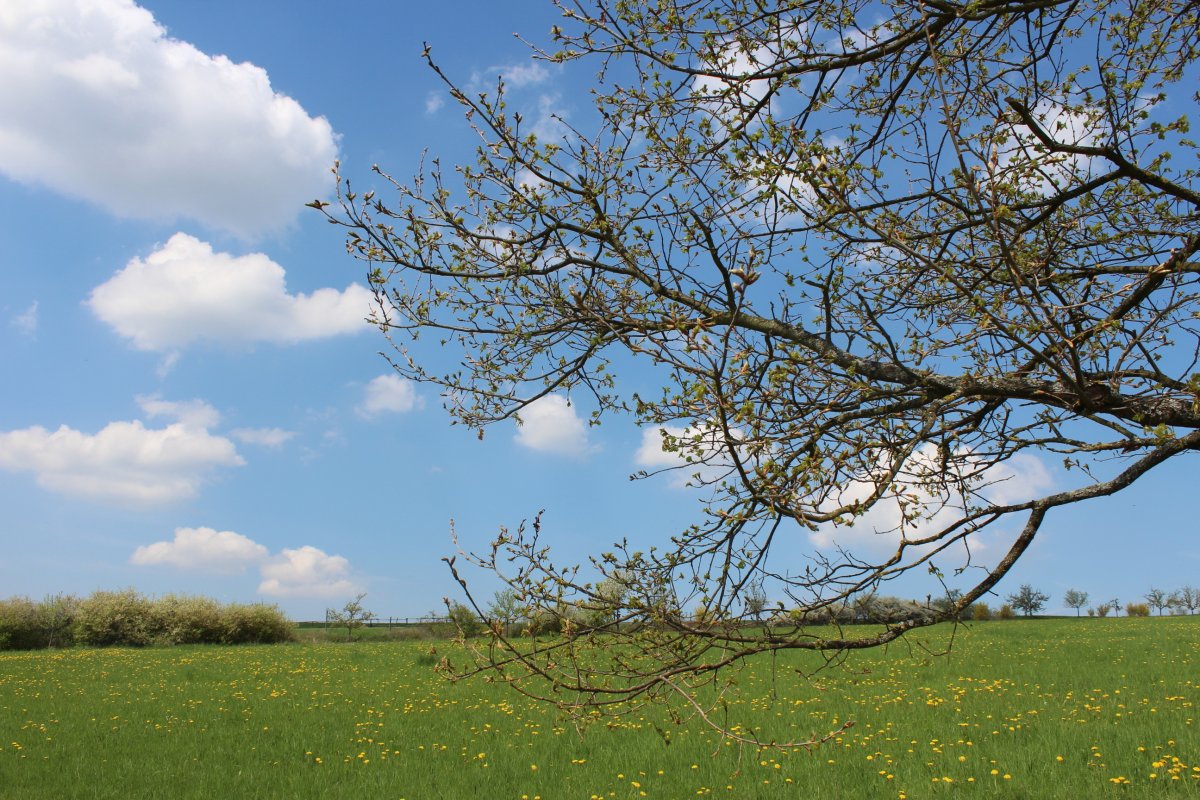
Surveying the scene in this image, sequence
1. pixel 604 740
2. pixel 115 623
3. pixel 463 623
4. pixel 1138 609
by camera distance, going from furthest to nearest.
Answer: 1. pixel 1138 609
2. pixel 115 623
3. pixel 604 740
4. pixel 463 623

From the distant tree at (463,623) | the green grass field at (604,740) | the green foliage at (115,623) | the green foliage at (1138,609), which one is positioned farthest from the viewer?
the green foliage at (1138,609)

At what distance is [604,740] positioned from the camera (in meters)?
10.4

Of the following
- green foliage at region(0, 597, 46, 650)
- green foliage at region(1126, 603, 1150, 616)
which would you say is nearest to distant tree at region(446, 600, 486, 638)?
green foliage at region(0, 597, 46, 650)

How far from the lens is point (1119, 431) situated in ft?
11.9

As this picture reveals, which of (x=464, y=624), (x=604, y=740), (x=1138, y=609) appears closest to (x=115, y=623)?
(x=604, y=740)

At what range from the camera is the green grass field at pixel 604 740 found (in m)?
7.90

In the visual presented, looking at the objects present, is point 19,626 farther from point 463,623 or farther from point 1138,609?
point 1138,609

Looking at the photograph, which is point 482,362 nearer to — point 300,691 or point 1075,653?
point 300,691

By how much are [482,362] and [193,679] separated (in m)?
17.1

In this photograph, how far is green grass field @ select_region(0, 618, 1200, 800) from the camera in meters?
7.90

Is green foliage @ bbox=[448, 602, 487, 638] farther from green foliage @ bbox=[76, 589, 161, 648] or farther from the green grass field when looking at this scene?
green foliage @ bbox=[76, 589, 161, 648]

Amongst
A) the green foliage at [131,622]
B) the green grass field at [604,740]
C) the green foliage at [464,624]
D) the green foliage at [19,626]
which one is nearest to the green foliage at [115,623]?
the green foliage at [131,622]

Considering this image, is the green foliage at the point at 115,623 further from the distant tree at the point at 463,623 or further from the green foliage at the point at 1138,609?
the green foliage at the point at 1138,609

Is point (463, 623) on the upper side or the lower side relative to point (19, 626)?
upper
